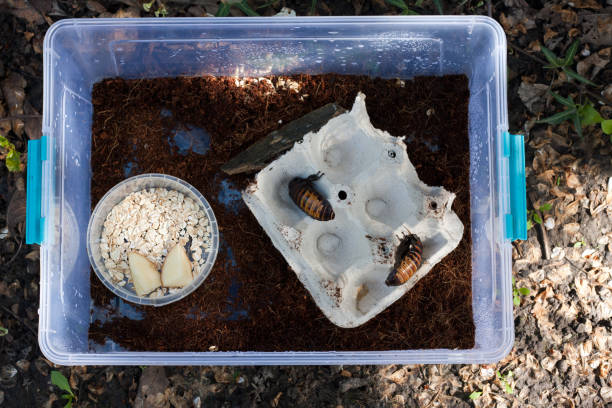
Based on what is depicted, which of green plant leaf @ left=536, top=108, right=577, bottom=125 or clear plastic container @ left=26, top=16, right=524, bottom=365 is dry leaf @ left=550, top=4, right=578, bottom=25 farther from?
clear plastic container @ left=26, top=16, right=524, bottom=365

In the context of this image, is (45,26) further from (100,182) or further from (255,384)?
(255,384)

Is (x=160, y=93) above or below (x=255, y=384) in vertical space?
above

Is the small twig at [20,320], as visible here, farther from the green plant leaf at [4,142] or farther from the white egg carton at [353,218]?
the white egg carton at [353,218]

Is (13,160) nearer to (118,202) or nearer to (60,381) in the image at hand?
(118,202)

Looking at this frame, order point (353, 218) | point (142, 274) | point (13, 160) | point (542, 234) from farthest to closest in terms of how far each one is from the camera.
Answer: point (542, 234) → point (13, 160) → point (142, 274) → point (353, 218)

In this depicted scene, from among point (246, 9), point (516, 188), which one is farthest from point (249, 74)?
point (516, 188)

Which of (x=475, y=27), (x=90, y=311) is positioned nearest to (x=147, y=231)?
(x=90, y=311)
